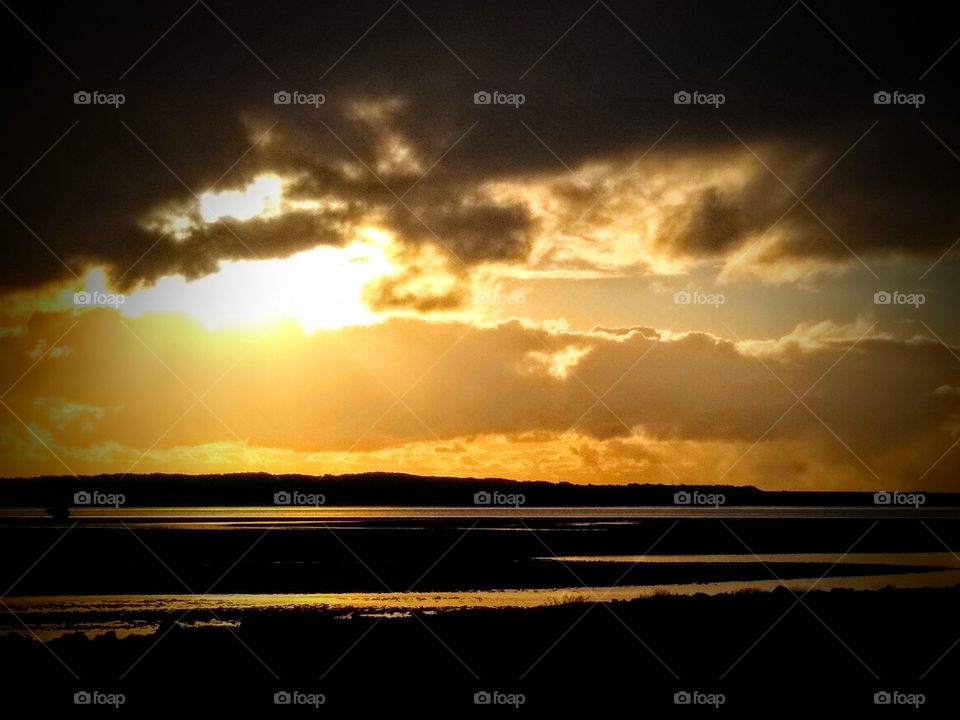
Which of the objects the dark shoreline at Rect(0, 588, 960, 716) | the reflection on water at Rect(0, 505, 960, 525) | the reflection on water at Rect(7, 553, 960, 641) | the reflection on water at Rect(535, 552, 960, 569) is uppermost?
A: the reflection on water at Rect(0, 505, 960, 525)

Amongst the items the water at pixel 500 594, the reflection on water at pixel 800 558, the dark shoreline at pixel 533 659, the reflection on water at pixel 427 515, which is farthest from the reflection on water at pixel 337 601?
the reflection on water at pixel 427 515

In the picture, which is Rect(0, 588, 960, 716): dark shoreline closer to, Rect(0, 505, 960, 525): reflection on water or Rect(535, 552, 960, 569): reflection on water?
Rect(535, 552, 960, 569): reflection on water

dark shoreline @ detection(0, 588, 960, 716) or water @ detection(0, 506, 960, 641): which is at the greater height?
water @ detection(0, 506, 960, 641)

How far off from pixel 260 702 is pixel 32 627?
8218 millimetres

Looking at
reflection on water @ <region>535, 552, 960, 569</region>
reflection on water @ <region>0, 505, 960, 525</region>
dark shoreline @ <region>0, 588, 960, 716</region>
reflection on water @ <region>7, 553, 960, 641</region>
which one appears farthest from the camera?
reflection on water @ <region>0, 505, 960, 525</region>

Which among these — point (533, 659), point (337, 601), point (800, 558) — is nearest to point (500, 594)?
point (337, 601)

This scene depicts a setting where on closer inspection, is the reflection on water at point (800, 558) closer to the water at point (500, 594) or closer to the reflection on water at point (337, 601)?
the water at point (500, 594)

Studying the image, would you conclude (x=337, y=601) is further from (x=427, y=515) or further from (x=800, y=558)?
(x=427, y=515)

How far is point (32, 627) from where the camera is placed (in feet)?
58.7

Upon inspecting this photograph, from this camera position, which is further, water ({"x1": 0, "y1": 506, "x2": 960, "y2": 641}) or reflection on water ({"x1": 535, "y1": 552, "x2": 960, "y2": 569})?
reflection on water ({"x1": 535, "y1": 552, "x2": 960, "y2": 569})

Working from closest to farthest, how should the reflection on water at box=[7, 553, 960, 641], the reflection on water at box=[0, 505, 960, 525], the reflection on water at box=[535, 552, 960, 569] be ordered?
the reflection on water at box=[7, 553, 960, 641] → the reflection on water at box=[535, 552, 960, 569] → the reflection on water at box=[0, 505, 960, 525]

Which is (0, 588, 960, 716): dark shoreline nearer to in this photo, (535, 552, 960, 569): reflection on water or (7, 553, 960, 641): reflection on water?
(7, 553, 960, 641): reflection on water

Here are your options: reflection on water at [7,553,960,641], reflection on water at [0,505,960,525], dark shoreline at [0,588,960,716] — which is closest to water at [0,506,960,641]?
reflection on water at [7,553,960,641]

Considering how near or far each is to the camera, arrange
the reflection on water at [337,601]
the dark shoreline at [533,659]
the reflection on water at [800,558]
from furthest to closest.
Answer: the reflection on water at [800,558] < the reflection on water at [337,601] < the dark shoreline at [533,659]
